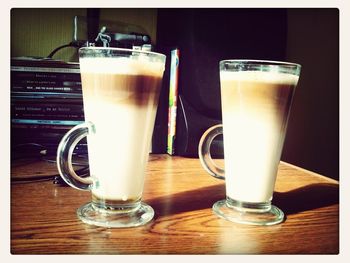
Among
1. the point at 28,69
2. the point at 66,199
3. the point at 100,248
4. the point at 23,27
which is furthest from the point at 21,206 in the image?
the point at 23,27

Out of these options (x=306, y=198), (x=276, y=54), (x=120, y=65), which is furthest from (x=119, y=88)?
(x=276, y=54)

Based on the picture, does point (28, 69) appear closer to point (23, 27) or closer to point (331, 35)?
point (23, 27)

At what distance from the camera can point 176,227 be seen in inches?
17.8

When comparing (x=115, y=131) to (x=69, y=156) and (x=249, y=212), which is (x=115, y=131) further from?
(x=249, y=212)

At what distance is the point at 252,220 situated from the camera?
1.60 feet

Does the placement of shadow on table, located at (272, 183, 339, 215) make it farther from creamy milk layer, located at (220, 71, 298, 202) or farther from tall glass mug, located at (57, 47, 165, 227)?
tall glass mug, located at (57, 47, 165, 227)

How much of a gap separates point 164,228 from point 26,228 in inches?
6.8

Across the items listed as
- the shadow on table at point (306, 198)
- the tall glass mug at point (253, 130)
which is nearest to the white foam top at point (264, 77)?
the tall glass mug at point (253, 130)

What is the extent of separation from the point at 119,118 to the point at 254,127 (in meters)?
0.19

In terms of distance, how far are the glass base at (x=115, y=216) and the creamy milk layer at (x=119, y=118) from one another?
0.02 meters

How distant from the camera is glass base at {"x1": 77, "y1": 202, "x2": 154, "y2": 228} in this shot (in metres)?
0.45

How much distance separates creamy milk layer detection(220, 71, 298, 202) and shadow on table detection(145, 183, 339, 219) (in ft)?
0.20

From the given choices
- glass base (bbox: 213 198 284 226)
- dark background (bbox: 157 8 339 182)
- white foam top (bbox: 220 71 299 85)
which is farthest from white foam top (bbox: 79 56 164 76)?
dark background (bbox: 157 8 339 182)

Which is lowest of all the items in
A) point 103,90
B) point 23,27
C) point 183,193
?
point 183,193
